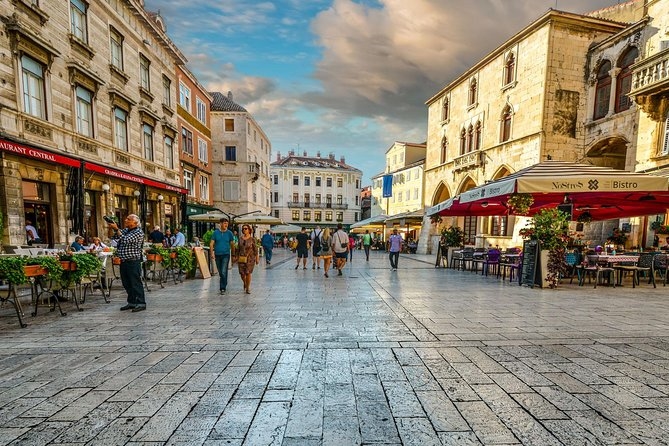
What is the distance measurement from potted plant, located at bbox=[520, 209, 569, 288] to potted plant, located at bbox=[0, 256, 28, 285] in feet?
35.6

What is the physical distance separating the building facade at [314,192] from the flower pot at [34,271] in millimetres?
51015

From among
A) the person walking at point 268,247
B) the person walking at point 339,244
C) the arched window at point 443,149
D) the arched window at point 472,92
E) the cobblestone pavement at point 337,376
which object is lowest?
the person walking at point 268,247

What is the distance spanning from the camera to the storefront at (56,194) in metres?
8.35

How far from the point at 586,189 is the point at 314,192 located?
52.7m

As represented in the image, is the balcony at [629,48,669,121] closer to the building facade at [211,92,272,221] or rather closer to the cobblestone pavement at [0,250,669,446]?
the cobblestone pavement at [0,250,669,446]

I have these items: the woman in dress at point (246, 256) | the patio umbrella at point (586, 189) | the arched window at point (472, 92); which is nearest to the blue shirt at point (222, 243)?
the woman in dress at point (246, 256)

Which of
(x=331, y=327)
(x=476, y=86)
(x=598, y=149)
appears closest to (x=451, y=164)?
(x=476, y=86)

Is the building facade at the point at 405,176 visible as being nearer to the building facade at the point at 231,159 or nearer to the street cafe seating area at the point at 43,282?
the building facade at the point at 231,159

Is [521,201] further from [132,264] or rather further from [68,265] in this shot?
[68,265]

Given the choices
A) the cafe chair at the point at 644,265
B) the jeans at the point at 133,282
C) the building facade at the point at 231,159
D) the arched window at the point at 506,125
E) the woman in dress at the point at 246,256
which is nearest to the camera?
the jeans at the point at 133,282

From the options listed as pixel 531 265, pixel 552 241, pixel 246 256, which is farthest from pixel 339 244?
pixel 552 241

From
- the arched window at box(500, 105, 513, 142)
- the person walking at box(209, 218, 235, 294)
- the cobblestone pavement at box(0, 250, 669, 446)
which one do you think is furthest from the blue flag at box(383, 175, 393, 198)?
the cobblestone pavement at box(0, 250, 669, 446)

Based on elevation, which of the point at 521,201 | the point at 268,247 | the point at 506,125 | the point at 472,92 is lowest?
the point at 268,247

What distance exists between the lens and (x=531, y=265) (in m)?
8.61
